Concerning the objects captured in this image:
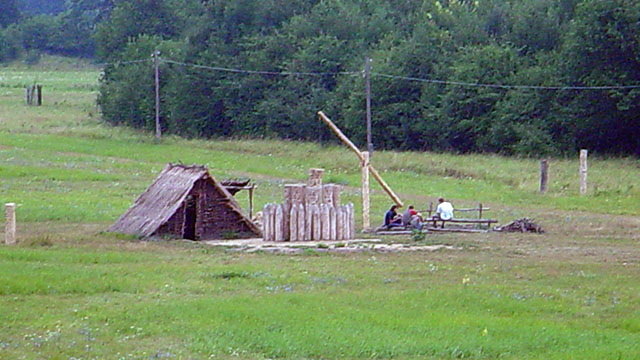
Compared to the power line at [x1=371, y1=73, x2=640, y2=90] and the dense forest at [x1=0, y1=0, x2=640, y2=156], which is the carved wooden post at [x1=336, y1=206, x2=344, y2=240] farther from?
the power line at [x1=371, y1=73, x2=640, y2=90]

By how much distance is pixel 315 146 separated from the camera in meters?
62.3

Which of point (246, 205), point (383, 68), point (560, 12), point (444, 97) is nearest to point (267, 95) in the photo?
point (383, 68)

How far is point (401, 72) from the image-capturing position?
6406 centimetres

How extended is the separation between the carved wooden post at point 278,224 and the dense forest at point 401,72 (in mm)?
29164

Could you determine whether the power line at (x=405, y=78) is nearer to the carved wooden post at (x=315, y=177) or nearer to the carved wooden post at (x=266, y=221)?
the carved wooden post at (x=315, y=177)

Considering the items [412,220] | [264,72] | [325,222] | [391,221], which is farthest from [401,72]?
[325,222]

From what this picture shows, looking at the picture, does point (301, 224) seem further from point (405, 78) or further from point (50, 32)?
point (50, 32)

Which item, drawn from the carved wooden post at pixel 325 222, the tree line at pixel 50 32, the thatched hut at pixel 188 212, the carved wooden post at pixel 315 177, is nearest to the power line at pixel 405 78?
the carved wooden post at pixel 315 177

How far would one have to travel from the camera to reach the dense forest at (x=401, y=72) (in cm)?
5512

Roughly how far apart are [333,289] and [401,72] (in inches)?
1794

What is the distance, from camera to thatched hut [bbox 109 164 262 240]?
2791 centimetres

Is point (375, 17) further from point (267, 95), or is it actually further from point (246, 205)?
point (246, 205)

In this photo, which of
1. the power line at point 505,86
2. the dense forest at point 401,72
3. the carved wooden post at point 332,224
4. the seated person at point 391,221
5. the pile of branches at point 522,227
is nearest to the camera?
the carved wooden post at point 332,224

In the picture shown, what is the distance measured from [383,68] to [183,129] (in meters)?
19.0
